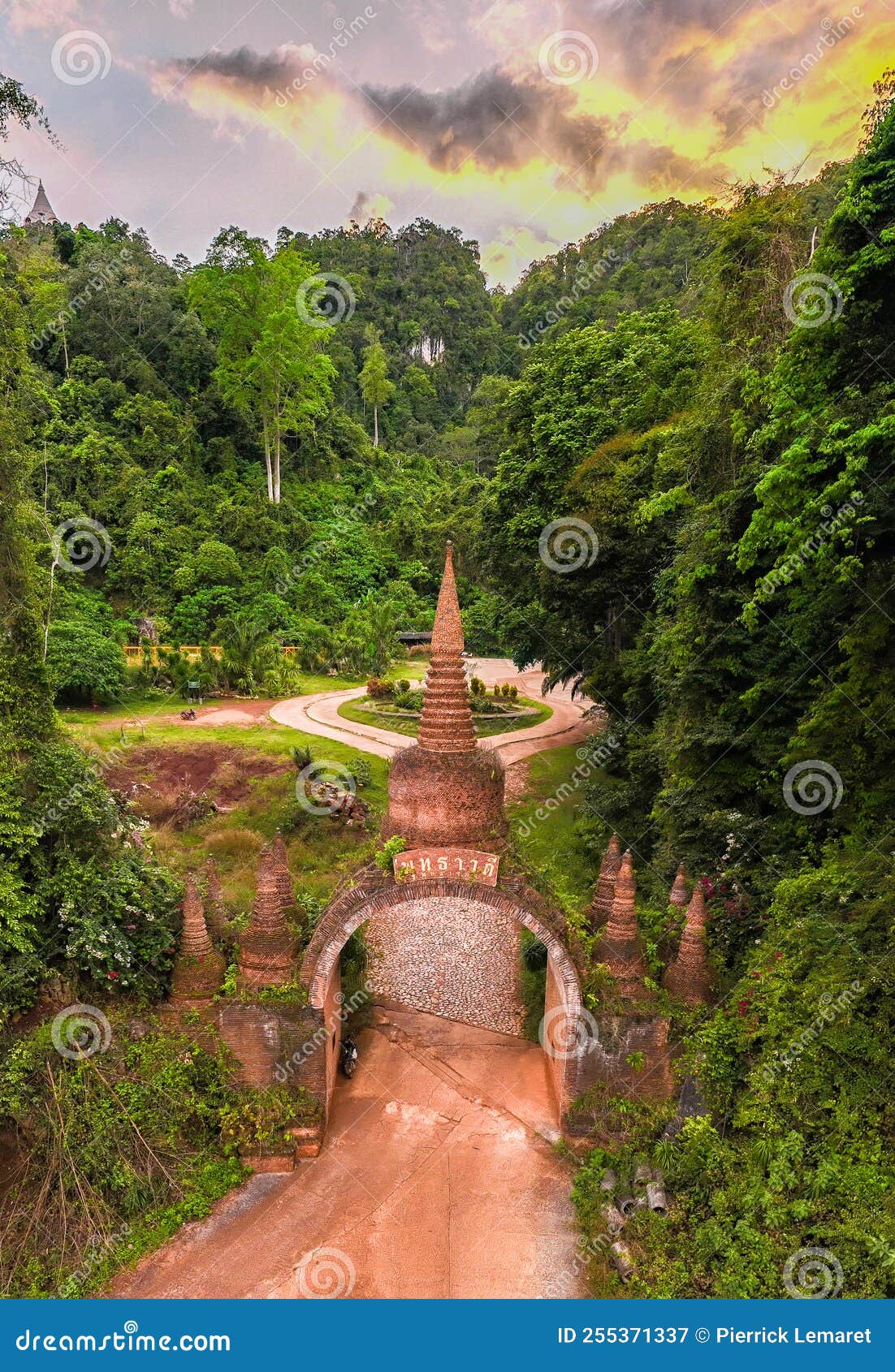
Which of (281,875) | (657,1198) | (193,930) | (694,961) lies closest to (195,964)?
(193,930)

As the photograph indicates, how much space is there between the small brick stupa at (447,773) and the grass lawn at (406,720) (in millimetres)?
16627

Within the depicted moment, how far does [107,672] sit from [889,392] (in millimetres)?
25617

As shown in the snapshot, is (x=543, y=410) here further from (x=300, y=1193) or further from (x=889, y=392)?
(x=300, y=1193)

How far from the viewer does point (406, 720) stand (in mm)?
28469

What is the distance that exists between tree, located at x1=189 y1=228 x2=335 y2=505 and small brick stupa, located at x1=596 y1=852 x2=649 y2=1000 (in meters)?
37.7

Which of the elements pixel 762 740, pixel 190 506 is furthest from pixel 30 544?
pixel 190 506

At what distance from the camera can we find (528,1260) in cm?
836

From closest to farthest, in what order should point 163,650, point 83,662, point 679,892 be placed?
point 679,892, point 83,662, point 163,650

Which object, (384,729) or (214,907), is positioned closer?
(214,907)

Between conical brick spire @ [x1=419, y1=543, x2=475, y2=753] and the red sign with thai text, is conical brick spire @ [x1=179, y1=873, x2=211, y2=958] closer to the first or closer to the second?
the red sign with thai text

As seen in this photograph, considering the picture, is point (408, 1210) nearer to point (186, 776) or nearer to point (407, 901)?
point (407, 901)

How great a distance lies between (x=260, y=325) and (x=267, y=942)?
40899mm

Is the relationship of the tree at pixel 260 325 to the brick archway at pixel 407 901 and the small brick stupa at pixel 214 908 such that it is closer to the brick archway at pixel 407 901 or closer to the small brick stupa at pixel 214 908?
the small brick stupa at pixel 214 908

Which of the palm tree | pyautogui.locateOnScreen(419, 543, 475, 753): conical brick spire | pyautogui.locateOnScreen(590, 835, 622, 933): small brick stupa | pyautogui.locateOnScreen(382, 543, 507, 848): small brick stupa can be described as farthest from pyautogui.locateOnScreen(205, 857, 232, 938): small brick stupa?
the palm tree
